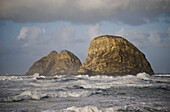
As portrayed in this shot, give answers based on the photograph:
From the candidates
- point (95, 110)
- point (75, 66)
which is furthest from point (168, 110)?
point (75, 66)

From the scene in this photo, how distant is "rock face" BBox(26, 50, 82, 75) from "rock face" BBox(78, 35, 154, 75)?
165ft

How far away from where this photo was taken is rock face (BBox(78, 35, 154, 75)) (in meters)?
68.6

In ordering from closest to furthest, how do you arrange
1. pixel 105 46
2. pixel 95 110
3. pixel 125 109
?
pixel 95 110 < pixel 125 109 < pixel 105 46

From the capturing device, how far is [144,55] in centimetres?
8119

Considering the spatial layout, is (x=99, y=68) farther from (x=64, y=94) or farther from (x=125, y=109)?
(x=125, y=109)

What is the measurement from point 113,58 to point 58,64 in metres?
70.8

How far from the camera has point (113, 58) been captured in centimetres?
7050

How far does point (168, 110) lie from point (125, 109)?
92.5 inches

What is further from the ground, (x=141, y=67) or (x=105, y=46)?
(x=105, y=46)

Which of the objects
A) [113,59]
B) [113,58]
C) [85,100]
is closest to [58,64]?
[113,58]

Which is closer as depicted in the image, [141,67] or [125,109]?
[125,109]

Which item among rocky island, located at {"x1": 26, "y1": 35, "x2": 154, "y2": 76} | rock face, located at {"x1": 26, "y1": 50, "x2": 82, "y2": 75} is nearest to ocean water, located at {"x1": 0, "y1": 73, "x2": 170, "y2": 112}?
rocky island, located at {"x1": 26, "y1": 35, "x2": 154, "y2": 76}

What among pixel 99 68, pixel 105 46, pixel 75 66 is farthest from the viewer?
A: pixel 75 66

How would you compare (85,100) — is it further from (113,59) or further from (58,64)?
(58,64)
